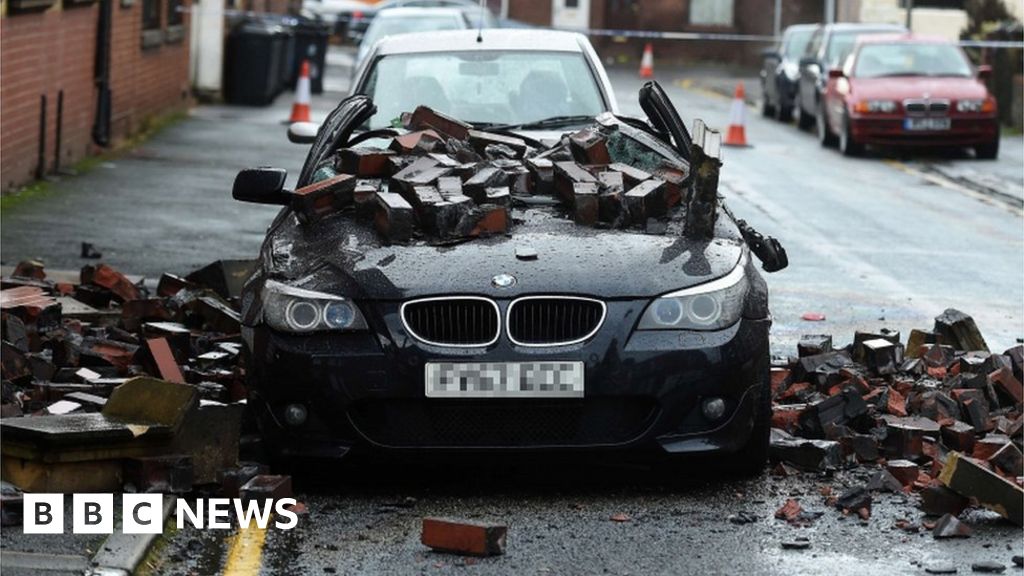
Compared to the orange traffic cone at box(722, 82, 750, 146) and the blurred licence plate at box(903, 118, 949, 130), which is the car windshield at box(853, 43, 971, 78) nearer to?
the blurred licence plate at box(903, 118, 949, 130)

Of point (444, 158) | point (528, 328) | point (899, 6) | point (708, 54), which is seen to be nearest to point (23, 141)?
point (444, 158)

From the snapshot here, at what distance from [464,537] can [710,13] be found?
2051 inches

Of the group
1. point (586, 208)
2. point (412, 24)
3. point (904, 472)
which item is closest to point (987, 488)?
point (904, 472)

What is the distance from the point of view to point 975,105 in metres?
25.6

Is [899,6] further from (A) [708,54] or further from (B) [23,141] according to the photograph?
(B) [23,141]

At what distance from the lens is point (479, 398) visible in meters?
7.29

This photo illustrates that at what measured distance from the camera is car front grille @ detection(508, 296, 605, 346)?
7.38 meters

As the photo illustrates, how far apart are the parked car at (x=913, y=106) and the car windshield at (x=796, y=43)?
666 cm

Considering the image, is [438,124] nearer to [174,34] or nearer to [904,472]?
[904,472]

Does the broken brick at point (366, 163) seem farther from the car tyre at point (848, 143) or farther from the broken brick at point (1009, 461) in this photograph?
the car tyre at point (848, 143)

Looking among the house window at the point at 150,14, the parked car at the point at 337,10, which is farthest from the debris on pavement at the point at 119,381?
the parked car at the point at 337,10

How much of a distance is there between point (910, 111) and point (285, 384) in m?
19.3

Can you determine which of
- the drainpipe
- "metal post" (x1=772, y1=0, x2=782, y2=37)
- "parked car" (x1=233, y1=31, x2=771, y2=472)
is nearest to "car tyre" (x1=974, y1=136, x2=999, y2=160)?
the drainpipe

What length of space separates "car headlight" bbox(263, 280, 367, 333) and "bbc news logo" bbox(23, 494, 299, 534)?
602mm
